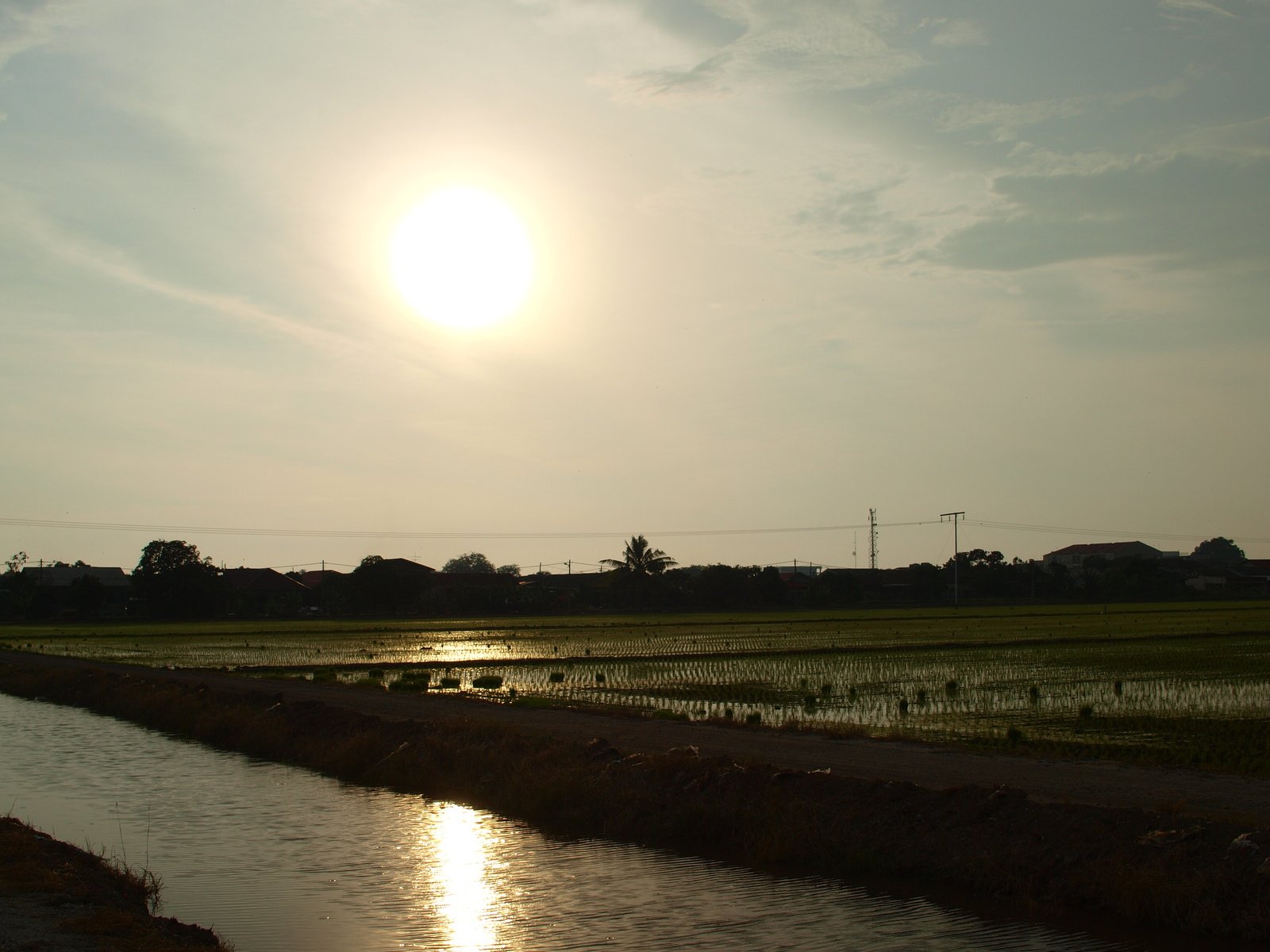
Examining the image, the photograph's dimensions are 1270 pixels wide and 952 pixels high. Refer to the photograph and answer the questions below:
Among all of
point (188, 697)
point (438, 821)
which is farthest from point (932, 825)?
point (188, 697)

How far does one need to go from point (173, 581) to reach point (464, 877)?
370 feet

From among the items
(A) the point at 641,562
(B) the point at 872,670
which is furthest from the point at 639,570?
(B) the point at 872,670

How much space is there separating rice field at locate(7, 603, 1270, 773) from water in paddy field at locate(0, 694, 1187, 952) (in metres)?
7.67

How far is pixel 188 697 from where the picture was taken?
97.2 feet

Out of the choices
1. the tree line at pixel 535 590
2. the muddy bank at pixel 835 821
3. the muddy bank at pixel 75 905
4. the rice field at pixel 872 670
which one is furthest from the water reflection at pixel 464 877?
the tree line at pixel 535 590

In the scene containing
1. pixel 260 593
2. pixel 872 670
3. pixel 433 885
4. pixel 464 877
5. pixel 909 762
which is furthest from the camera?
pixel 260 593

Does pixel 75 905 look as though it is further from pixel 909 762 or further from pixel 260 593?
pixel 260 593

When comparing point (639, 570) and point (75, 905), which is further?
point (639, 570)

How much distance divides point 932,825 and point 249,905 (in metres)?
7.56

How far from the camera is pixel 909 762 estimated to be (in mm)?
17078

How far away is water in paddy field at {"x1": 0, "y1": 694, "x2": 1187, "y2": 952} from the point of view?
10.7 m

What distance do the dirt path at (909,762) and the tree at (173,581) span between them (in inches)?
3844

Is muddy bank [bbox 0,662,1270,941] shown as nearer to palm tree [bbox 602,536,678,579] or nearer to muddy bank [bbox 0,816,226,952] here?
muddy bank [bbox 0,816,226,952]

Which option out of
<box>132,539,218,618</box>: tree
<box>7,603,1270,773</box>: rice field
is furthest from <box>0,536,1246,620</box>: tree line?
<box>7,603,1270,773</box>: rice field
